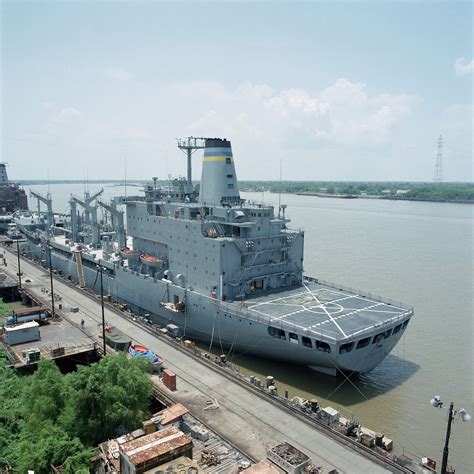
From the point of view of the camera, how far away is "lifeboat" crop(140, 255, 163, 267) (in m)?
30.5

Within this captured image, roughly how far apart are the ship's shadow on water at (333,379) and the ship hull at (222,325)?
2.38 feet

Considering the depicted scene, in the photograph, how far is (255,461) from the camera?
13.3 m

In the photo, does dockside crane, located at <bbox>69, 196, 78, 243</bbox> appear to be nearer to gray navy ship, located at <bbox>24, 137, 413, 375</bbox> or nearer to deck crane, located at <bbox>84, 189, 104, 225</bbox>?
deck crane, located at <bbox>84, 189, 104, 225</bbox>

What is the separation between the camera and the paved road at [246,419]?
13.7 metres

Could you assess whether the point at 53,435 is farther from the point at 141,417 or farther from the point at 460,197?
the point at 460,197

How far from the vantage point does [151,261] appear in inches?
1208

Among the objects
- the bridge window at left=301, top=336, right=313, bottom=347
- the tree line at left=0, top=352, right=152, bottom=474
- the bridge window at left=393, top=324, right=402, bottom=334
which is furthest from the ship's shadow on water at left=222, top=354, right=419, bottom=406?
the tree line at left=0, top=352, right=152, bottom=474

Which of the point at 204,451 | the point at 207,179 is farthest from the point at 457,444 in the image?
the point at 207,179

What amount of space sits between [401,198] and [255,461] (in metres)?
163

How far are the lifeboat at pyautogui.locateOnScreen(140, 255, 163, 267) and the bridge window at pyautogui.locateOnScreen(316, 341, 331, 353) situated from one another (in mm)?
14150

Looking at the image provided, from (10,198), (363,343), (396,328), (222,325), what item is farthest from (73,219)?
(10,198)

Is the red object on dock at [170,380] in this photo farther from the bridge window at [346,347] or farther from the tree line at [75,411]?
the bridge window at [346,347]

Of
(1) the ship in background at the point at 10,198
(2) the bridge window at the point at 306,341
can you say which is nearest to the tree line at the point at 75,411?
(2) the bridge window at the point at 306,341

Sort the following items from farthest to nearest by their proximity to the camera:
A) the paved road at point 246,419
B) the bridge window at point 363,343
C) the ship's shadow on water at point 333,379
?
the ship's shadow on water at point 333,379
the bridge window at point 363,343
the paved road at point 246,419
